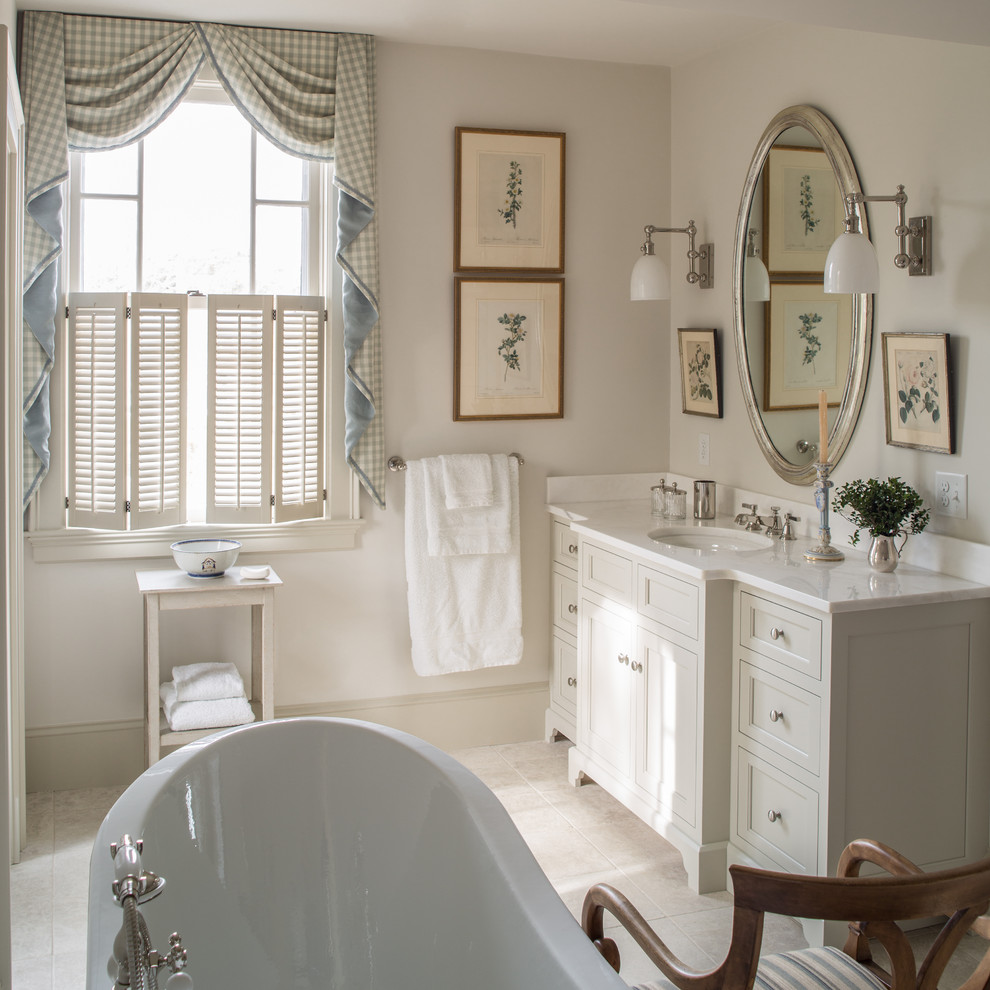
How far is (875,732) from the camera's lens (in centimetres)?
246

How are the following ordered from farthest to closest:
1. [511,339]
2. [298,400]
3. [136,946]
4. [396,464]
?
1. [511,339]
2. [396,464]
3. [298,400]
4. [136,946]

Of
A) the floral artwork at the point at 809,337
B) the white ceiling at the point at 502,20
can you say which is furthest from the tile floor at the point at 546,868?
the white ceiling at the point at 502,20

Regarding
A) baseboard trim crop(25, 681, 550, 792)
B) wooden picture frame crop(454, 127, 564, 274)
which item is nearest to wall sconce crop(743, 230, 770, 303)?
wooden picture frame crop(454, 127, 564, 274)

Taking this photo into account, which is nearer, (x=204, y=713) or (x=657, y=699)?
(x=657, y=699)

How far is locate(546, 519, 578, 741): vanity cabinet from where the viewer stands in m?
3.79

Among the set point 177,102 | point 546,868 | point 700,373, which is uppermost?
point 177,102

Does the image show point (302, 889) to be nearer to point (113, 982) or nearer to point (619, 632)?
point (113, 982)

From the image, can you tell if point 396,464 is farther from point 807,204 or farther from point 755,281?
point 807,204

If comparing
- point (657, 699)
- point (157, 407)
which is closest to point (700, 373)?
point (657, 699)

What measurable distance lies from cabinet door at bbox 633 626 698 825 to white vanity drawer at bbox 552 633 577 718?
625 millimetres

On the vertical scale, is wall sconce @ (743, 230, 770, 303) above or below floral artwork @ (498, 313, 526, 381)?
above

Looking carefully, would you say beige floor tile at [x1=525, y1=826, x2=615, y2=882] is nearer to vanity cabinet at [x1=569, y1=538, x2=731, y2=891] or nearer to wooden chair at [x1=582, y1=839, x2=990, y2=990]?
vanity cabinet at [x1=569, y1=538, x2=731, y2=891]

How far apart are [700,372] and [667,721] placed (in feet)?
4.46

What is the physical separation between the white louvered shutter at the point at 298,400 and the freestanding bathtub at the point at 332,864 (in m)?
1.32
